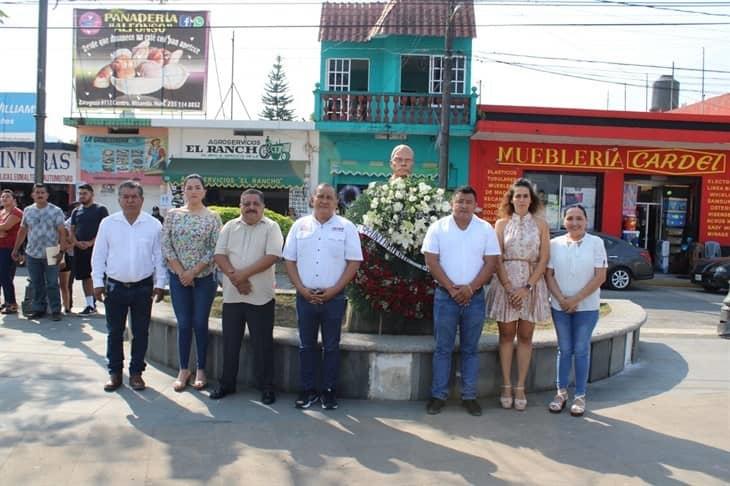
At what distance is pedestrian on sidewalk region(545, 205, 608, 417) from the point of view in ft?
17.5

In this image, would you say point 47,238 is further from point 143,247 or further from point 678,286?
point 678,286

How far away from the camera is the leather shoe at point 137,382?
18.6 feet

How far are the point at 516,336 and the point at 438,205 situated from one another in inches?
53.1

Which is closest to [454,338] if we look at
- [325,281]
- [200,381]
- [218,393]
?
[325,281]

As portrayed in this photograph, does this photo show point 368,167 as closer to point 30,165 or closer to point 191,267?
point 30,165

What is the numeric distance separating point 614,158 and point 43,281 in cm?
1762

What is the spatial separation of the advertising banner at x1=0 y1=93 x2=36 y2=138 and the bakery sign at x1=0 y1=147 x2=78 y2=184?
0.85 m

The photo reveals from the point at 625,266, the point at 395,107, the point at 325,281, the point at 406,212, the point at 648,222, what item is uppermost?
the point at 395,107

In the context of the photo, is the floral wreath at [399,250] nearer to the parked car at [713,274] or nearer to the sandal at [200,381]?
the sandal at [200,381]

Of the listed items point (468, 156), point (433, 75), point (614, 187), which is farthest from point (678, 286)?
point (433, 75)

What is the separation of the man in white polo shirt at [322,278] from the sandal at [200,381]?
95cm

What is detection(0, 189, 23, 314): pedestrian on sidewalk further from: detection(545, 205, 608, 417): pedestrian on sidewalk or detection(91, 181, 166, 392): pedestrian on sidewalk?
detection(545, 205, 608, 417): pedestrian on sidewalk

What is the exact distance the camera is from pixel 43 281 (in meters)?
8.91

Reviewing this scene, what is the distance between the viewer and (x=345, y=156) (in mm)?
21703
